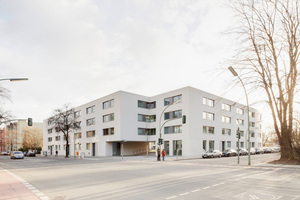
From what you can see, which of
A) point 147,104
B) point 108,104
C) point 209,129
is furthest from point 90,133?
point 209,129

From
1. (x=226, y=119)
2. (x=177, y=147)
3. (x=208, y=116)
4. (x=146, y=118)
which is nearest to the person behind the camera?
(x=177, y=147)

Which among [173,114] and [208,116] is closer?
[173,114]

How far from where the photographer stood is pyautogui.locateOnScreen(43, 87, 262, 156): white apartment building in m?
41.8

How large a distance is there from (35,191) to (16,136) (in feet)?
462

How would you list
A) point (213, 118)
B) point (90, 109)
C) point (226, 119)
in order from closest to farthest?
1. point (213, 118)
2. point (226, 119)
3. point (90, 109)

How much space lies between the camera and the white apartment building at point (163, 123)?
1646 inches

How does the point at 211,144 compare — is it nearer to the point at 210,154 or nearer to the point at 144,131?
the point at 210,154

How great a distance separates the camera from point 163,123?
44.8 meters

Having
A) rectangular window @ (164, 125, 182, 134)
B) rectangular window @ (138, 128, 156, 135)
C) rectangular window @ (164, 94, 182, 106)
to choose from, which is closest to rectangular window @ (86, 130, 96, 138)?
rectangular window @ (138, 128, 156, 135)

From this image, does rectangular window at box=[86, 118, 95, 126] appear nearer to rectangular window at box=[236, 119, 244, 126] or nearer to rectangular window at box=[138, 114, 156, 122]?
rectangular window at box=[138, 114, 156, 122]

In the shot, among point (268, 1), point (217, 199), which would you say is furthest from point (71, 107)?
point (217, 199)

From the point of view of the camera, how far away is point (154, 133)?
47.8m

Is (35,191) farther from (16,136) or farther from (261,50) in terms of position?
(16,136)

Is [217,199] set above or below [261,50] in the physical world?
below
